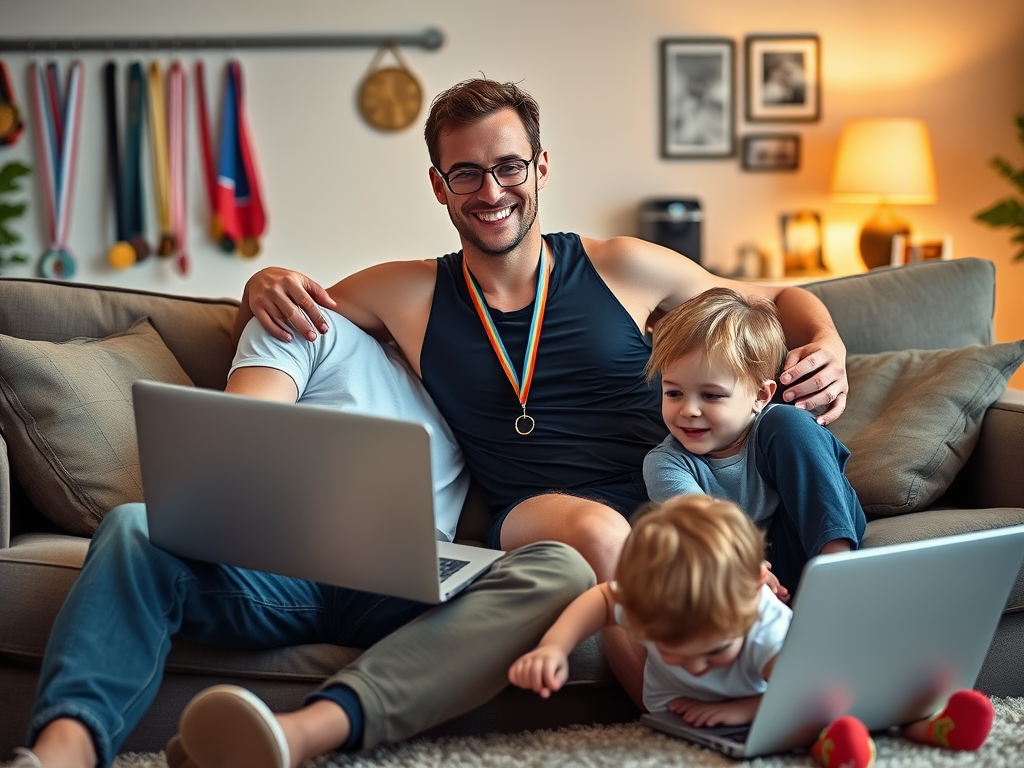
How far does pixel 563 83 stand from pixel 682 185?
27.4 inches

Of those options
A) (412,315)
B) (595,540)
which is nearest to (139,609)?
(595,540)

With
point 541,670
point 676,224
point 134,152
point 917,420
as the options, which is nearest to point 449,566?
point 541,670

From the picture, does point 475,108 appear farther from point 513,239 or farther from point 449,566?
point 449,566

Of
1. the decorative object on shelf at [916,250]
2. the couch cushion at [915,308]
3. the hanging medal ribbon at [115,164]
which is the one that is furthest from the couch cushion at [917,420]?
the hanging medal ribbon at [115,164]

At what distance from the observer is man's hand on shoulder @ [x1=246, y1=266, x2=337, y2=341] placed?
1884mm

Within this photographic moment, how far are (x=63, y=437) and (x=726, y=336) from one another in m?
1.20

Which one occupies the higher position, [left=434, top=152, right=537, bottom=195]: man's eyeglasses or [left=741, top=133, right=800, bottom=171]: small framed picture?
[left=741, top=133, right=800, bottom=171]: small framed picture

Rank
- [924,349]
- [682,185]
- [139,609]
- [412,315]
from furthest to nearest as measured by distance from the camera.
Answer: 1. [682,185]
2. [924,349]
3. [412,315]
4. [139,609]

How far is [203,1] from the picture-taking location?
4.51 meters

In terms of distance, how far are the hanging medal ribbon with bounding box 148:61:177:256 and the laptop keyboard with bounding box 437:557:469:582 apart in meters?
3.35

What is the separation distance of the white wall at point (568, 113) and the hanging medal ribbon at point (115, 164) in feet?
0.18

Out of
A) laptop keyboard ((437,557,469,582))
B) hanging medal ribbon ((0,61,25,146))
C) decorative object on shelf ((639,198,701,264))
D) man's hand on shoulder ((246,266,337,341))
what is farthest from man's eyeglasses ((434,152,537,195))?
hanging medal ribbon ((0,61,25,146))

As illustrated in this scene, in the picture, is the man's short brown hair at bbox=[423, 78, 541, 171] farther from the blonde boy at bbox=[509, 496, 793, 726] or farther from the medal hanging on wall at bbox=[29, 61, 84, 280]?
the medal hanging on wall at bbox=[29, 61, 84, 280]

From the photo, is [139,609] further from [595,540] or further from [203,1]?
[203,1]
